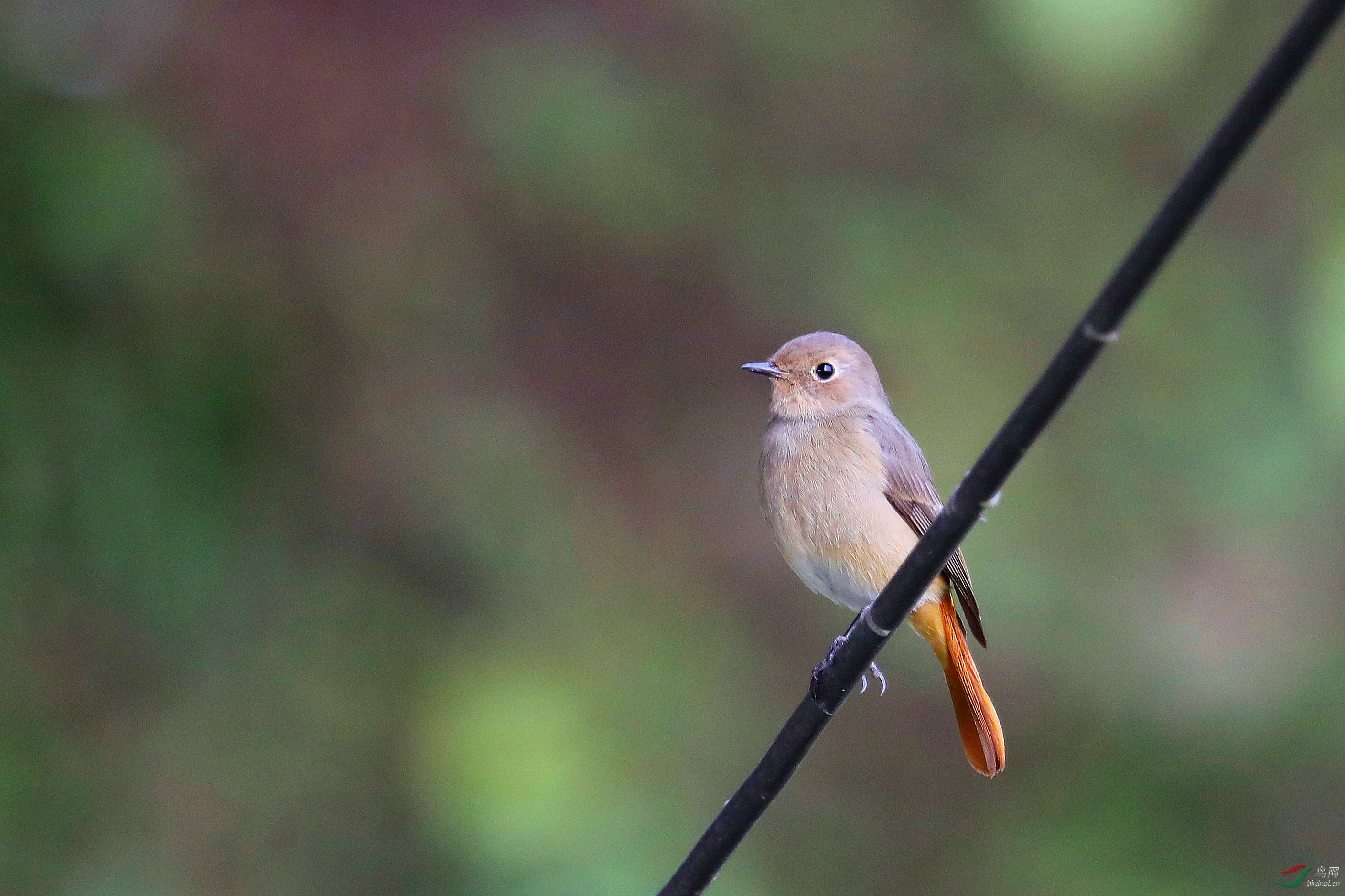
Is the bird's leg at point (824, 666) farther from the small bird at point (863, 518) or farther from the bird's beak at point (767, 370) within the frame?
the bird's beak at point (767, 370)

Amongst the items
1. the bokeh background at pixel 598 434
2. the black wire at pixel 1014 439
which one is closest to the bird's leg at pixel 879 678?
the bokeh background at pixel 598 434

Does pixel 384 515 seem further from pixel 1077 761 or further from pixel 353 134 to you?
pixel 1077 761

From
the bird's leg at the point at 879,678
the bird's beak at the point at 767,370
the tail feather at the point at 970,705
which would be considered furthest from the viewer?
the bird's beak at the point at 767,370

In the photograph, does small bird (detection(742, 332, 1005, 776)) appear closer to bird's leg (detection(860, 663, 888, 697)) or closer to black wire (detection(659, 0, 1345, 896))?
bird's leg (detection(860, 663, 888, 697))

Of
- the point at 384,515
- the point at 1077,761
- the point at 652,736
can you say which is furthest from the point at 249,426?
the point at 1077,761

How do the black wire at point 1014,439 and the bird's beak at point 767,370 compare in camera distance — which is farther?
the bird's beak at point 767,370

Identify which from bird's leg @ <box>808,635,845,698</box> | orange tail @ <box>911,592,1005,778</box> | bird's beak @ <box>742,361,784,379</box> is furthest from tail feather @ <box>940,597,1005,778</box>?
bird's beak @ <box>742,361,784,379</box>
